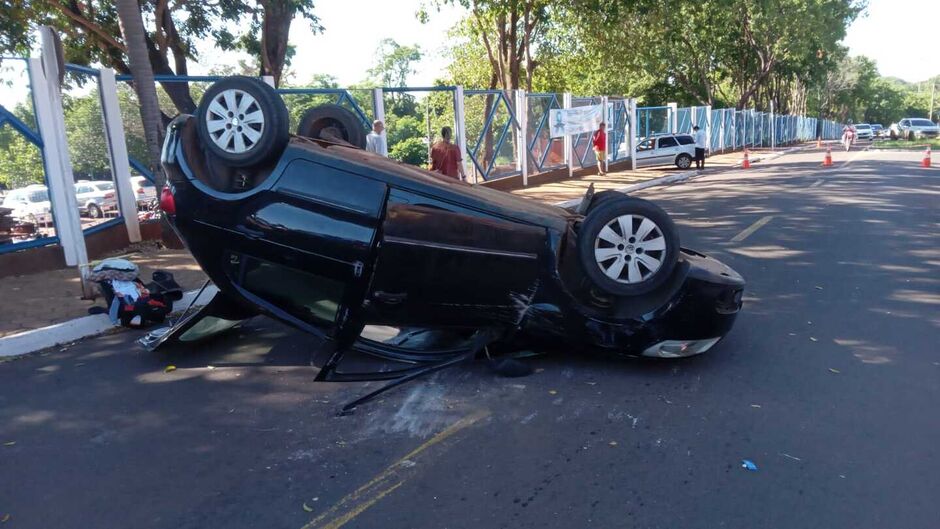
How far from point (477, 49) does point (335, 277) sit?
90.6 feet

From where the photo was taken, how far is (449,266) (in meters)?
4.41

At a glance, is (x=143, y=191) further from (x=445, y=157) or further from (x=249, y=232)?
(x=249, y=232)

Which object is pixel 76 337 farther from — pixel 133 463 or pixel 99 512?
pixel 99 512

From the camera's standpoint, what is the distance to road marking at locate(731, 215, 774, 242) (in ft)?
32.2

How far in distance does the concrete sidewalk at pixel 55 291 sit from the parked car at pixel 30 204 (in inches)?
27.3

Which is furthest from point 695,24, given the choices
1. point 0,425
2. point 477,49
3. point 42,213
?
point 0,425

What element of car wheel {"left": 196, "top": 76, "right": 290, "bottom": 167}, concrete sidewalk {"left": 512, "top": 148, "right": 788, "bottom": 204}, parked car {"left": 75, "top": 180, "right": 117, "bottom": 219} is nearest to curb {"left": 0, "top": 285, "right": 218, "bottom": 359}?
car wheel {"left": 196, "top": 76, "right": 290, "bottom": 167}

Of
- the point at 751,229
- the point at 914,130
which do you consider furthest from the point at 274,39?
the point at 914,130

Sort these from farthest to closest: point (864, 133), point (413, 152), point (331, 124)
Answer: point (864, 133) → point (413, 152) → point (331, 124)

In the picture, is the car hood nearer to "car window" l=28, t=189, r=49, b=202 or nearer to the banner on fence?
"car window" l=28, t=189, r=49, b=202

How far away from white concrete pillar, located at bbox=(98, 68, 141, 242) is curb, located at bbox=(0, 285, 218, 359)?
156 inches

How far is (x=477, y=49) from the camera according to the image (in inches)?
1186

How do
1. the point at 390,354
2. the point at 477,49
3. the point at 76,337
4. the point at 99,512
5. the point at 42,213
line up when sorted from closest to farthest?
1. the point at 99,512
2. the point at 390,354
3. the point at 76,337
4. the point at 42,213
5. the point at 477,49

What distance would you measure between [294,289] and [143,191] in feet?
22.1
